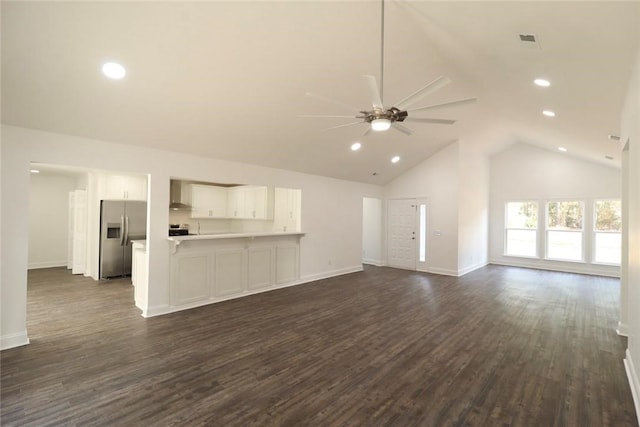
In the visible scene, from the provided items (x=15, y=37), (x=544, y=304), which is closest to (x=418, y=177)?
(x=544, y=304)

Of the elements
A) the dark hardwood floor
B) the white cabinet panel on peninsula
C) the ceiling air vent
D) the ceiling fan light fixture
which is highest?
the ceiling air vent

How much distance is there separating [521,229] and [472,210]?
223cm

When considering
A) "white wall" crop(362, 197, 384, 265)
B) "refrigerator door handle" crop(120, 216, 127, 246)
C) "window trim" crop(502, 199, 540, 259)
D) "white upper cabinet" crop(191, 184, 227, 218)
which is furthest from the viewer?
"white wall" crop(362, 197, 384, 265)

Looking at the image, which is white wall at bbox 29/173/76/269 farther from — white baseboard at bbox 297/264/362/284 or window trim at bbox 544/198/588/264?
window trim at bbox 544/198/588/264

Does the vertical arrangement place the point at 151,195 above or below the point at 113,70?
below

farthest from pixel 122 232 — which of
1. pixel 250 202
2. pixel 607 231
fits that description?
pixel 607 231

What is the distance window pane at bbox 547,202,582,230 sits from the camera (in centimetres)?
841

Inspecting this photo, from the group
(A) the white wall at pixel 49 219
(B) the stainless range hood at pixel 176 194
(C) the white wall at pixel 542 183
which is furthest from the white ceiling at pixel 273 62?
(A) the white wall at pixel 49 219

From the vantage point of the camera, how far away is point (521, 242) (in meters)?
9.30

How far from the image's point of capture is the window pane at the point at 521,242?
9094 millimetres

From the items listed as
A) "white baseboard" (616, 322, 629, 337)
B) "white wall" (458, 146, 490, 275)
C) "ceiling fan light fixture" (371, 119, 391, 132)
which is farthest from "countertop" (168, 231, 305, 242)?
"white baseboard" (616, 322, 629, 337)

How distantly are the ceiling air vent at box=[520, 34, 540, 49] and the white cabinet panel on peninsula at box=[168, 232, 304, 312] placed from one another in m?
4.63

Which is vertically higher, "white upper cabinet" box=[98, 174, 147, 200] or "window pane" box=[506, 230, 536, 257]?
"white upper cabinet" box=[98, 174, 147, 200]

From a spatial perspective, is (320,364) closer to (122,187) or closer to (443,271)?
(443,271)
